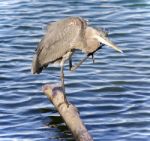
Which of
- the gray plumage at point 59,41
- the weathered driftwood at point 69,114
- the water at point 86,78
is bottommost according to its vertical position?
the water at point 86,78

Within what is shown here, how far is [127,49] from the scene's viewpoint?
14.4m

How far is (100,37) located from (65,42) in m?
0.83

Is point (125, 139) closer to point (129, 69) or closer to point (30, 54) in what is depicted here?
point (129, 69)

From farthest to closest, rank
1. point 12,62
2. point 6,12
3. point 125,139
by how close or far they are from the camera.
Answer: point 6,12 → point 12,62 → point 125,139

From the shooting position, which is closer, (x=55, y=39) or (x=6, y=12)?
(x=55, y=39)

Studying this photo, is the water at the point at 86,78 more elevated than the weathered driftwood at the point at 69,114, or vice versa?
the weathered driftwood at the point at 69,114

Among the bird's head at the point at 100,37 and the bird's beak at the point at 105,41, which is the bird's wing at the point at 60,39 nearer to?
the bird's head at the point at 100,37

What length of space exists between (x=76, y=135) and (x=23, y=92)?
145 inches

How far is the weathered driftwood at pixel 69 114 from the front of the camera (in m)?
8.21

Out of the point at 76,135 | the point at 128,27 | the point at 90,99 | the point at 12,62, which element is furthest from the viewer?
the point at 128,27

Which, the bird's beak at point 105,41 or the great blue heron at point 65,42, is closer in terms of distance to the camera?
the bird's beak at point 105,41

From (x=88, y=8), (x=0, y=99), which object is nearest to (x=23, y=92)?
(x=0, y=99)

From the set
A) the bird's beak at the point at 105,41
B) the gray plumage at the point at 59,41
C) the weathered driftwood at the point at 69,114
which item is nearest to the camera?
the weathered driftwood at the point at 69,114

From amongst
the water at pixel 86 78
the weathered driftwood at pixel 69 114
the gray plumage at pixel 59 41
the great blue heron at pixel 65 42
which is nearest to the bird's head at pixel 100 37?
the great blue heron at pixel 65 42
